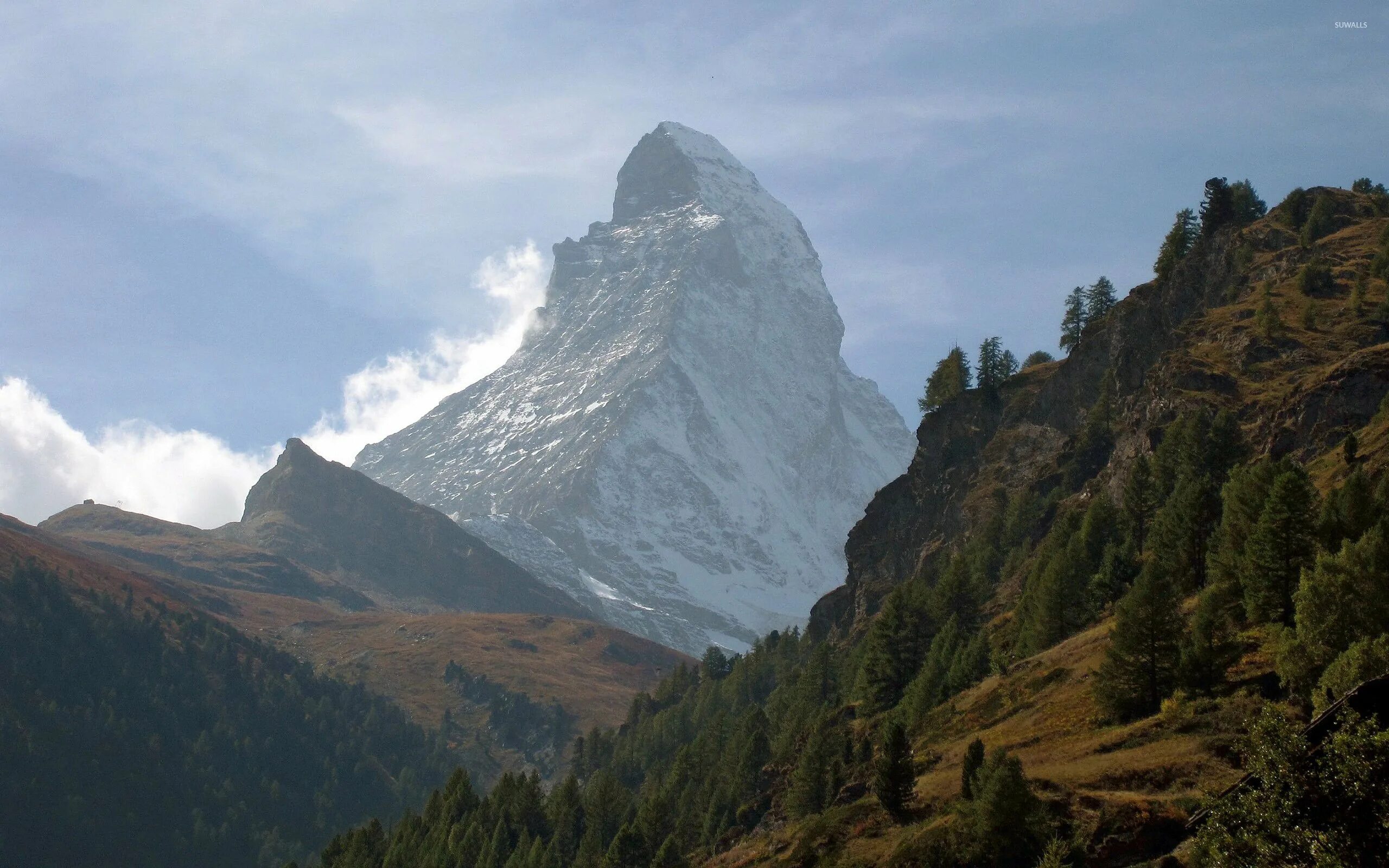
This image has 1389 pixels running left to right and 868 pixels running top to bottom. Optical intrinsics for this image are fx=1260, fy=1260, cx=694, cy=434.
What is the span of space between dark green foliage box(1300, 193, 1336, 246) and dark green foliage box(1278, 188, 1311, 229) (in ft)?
5.01

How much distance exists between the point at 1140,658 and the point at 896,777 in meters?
13.1

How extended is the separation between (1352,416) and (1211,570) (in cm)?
2683

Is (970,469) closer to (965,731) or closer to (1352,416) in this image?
(1352,416)

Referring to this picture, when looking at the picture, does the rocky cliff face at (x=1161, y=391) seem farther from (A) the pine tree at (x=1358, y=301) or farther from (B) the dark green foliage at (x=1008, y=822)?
(B) the dark green foliage at (x=1008, y=822)

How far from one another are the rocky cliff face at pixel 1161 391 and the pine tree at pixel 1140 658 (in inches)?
1309

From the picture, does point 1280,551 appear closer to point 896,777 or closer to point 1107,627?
point 1107,627

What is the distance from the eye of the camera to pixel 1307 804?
24.6 metres

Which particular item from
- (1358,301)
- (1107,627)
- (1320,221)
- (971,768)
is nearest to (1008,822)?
(971,768)

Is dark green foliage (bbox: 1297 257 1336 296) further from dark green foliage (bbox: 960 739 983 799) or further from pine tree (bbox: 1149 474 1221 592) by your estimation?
dark green foliage (bbox: 960 739 983 799)

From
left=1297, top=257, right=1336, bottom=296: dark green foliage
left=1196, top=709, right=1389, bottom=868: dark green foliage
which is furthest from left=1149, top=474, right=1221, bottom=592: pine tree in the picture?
left=1196, top=709, right=1389, bottom=868: dark green foliage

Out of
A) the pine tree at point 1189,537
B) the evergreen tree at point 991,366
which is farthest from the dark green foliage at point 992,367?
the pine tree at point 1189,537

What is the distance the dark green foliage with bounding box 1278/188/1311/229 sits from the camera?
434 ft

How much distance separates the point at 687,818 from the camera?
106062 millimetres

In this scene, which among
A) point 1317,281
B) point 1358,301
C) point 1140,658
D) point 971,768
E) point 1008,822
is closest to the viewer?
point 1008,822
